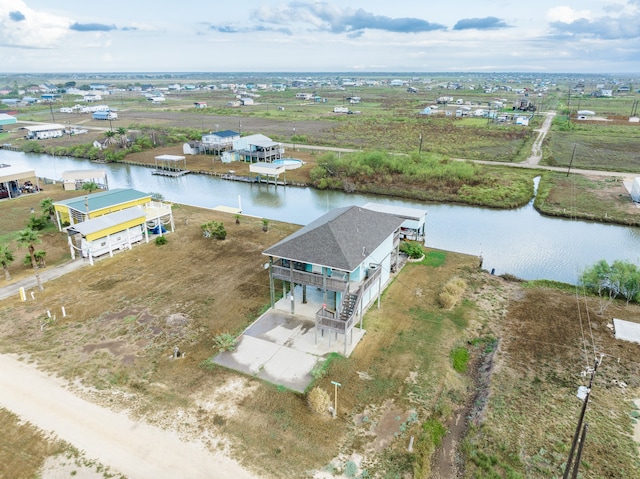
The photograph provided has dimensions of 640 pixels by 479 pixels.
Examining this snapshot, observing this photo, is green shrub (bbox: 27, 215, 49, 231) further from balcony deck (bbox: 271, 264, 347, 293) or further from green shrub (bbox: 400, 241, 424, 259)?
green shrub (bbox: 400, 241, 424, 259)

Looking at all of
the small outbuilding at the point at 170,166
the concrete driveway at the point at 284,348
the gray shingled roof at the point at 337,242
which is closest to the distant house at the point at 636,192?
the gray shingled roof at the point at 337,242

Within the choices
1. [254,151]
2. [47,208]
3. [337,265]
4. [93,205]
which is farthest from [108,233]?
[254,151]

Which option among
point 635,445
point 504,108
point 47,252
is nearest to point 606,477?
point 635,445

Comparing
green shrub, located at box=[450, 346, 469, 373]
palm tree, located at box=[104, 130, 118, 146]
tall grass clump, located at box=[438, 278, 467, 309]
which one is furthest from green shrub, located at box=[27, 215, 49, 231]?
palm tree, located at box=[104, 130, 118, 146]

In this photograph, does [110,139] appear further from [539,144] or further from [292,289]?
[539,144]

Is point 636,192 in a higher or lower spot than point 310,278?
lower

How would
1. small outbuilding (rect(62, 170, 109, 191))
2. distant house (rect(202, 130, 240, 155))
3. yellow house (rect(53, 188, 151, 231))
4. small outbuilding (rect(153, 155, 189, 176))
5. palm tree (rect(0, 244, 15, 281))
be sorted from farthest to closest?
distant house (rect(202, 130, 240, 155)) < small outbuilding (rect(153, 155, 189, 176)) < small outbuilding (rect(62, 170, 109, 191)) < yellow house (rect(53, 188, 151, 231)) < palm tree (rect(0, 244, 15, 281))
